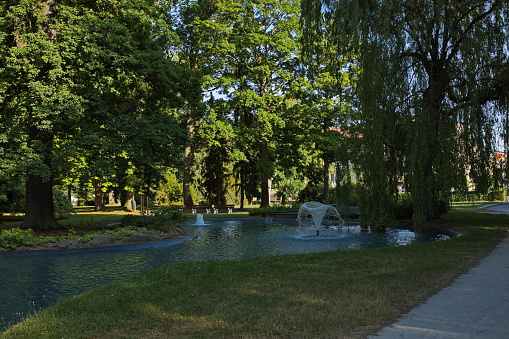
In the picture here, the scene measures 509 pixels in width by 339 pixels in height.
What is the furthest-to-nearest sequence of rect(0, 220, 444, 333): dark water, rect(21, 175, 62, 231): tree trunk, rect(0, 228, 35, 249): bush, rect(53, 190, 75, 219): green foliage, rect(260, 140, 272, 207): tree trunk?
rect(260, 140, 272, 207): tree trunk → rect(53, 190, 75, 219): green foliage → rect(21, 175, 62, 231): tree trunk → rect(0, 228, 35, 249): bush → rect(0, 220, 444, 333): dark water

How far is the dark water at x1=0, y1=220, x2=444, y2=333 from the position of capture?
9.53 m

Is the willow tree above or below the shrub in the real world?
above

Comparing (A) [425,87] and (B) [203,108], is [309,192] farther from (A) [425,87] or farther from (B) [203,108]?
(A) [425,87]

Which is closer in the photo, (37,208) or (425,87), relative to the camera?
→ (425,87)

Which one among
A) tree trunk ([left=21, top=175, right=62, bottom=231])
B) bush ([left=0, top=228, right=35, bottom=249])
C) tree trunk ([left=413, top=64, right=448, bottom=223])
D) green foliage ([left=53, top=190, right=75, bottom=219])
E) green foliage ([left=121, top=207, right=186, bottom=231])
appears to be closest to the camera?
bush ([left=0, top=228, right=35, bottom=249])

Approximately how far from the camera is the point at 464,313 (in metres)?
6.46

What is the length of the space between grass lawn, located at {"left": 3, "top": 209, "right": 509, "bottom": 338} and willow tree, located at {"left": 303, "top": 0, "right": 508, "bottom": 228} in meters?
5.98

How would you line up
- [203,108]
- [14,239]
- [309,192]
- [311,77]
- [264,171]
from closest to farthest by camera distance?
[14,239]
[311,77]
[203,108]
[264,171]
[309,192]

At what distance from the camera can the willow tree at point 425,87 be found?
16875 millimetres

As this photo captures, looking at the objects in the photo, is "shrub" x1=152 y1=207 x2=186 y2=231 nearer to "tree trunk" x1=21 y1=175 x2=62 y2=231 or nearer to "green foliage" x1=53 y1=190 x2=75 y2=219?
"tree trunk" x1=21 y1=175 x2=62 y2=231

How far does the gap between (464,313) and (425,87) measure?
41.3 ft

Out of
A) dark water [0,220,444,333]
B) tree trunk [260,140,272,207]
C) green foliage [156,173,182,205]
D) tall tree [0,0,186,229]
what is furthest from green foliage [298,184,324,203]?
tall tree [0,0,186,229]

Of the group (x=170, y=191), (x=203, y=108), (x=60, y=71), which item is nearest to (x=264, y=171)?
(x=203, y=108)

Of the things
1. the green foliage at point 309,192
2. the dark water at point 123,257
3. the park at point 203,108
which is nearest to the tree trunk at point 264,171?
the green foliage at point 309,192
